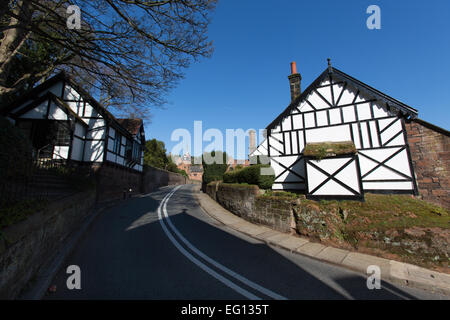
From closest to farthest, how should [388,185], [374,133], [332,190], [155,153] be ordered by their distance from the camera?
[332,190], [388,185], [374,133], [155,153]

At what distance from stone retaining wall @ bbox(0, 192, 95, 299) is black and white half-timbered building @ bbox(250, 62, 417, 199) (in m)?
9.83

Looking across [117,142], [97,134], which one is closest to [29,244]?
[97,134]

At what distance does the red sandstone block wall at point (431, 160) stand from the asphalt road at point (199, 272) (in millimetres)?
8095

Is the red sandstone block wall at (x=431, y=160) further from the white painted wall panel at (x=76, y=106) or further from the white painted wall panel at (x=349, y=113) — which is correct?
the white painted wall panel at (x=76, y=106)

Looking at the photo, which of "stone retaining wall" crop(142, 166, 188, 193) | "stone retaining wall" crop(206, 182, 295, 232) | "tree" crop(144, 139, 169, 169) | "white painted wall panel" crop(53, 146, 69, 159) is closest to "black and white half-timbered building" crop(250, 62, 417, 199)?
"stone retaining wall" crop(206, 182, 295, 232)

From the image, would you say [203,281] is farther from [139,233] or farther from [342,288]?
[139,233]

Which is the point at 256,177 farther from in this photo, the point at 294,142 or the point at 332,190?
the point at 294,142

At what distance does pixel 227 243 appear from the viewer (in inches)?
237

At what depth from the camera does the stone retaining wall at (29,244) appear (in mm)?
2715

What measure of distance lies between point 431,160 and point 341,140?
3.98 meters

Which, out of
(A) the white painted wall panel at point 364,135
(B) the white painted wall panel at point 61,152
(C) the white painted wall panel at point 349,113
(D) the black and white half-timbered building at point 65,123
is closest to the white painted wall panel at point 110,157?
(D) the black and white half-timbered building at point 65,123

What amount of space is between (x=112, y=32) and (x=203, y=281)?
7.67m

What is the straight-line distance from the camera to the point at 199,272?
4.00 metres

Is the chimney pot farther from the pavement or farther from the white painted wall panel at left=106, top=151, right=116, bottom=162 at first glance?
the white painted wall panel at left=106, top=151, right=116, bottom=162
